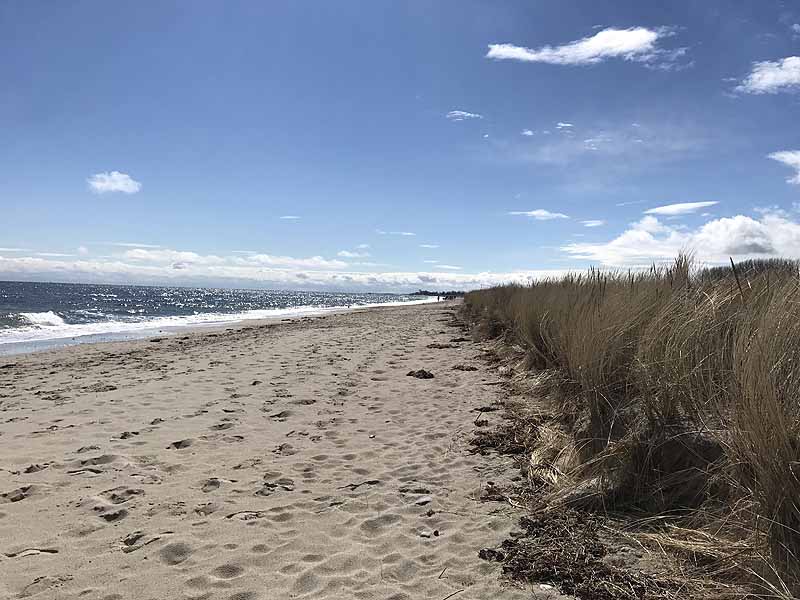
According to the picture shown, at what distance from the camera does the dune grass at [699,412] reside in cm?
210

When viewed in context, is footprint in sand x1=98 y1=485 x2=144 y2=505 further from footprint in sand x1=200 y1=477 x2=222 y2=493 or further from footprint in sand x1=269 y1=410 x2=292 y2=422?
footprint in sand x1=269 y1=410 x2=292 y2=422

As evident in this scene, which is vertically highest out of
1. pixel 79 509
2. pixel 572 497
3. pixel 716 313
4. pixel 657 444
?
pixel 716 313

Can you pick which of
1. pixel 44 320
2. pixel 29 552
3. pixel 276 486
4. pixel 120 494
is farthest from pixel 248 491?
pixel 44 320

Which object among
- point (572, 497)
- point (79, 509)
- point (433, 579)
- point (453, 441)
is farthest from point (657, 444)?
point (79, 509)

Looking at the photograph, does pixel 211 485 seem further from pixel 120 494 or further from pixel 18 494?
pixel 18 494

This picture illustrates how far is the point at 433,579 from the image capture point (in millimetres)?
2516

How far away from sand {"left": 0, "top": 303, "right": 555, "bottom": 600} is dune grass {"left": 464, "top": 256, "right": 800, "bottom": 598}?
31.3 inches

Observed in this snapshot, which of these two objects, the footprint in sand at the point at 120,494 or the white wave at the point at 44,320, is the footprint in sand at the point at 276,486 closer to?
the footprint in sand at the point at 120,494

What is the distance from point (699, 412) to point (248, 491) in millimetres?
2996

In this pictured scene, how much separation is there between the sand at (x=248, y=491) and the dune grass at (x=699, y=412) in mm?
795

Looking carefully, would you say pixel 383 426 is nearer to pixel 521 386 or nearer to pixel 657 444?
pixel 521 386

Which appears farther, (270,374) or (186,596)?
(270,374)

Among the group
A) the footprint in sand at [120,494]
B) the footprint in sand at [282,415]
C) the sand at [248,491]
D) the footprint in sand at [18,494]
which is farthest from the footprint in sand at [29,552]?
the footprint in sand at [282,415]

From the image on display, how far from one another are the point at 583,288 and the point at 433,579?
5.64m
